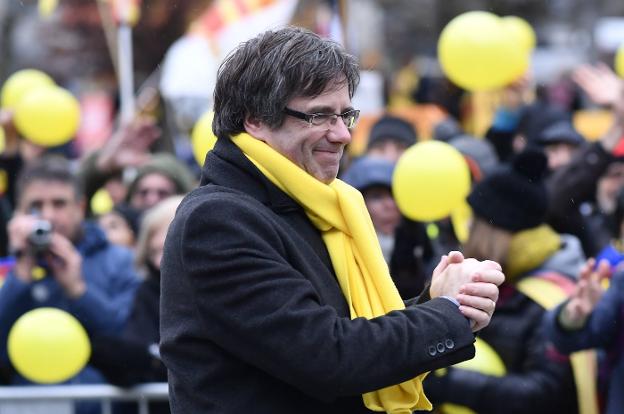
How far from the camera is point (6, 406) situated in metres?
5.11

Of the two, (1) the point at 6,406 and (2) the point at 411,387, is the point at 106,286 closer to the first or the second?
(1) the point at 6,406

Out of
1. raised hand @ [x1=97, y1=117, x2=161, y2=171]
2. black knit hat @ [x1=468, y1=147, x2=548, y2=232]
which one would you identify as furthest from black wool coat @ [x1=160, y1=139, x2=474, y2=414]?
raised hand @ [x1=97, y1=117, x2=161, y2=171]

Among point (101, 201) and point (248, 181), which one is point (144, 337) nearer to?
point (248, 181)

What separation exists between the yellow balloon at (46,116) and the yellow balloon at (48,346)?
237 centimetres

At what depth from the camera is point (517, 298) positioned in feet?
16.1

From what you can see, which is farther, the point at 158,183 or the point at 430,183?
the point at 158,183

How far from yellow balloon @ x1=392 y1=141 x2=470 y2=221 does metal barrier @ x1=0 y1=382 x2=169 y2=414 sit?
141 centimetres

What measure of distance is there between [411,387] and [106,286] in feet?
10.4

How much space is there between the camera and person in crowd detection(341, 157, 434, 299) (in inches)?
224

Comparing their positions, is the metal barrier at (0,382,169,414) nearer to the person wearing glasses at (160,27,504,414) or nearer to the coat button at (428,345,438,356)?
the person wearing glasses at (160,27,504,414)

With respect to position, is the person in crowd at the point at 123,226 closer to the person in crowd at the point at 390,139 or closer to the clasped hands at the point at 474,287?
the person in crowd at the point at 390,139

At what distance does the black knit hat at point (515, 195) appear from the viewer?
519cm

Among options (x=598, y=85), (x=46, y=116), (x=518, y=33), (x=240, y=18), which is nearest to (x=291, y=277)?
(x=598, y=85)

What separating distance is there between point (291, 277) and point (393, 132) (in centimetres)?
495
